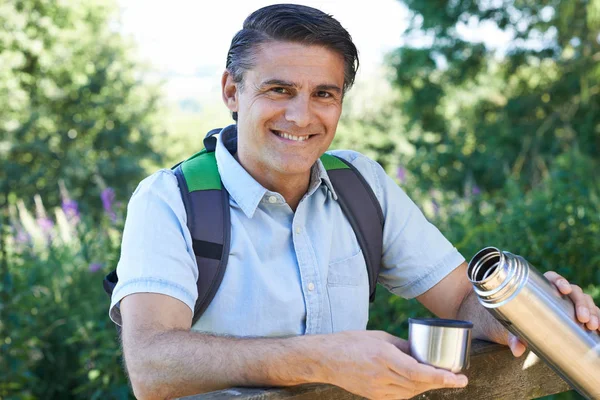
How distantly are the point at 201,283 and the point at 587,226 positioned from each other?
2.55 meters

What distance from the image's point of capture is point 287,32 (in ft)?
6.53

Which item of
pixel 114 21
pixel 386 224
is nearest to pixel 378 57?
pixel 114 21

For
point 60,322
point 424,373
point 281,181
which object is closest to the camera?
point 424,373

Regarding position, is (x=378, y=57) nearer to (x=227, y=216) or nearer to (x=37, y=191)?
(x=37, y=191)

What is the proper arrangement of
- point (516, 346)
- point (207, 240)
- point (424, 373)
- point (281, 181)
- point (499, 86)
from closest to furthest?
1. point (424, 373)
2. point (516, 346)
3. point (207, 240)
4. point (281, 181)
5. point (499, 86)

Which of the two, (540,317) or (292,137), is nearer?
(540,317)

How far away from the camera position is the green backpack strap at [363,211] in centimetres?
211

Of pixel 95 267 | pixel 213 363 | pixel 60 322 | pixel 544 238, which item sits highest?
pixel 213 363

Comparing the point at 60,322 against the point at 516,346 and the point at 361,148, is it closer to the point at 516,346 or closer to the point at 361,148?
the point at 516,346

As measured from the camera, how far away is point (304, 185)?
83.7 inches

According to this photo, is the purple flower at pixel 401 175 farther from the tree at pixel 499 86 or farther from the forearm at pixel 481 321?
the tree at pixel 499 86

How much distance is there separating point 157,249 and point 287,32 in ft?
2.27

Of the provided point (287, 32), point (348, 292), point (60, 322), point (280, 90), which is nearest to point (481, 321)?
point (348, 292)

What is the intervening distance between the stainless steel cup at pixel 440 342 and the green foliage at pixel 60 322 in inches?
107
